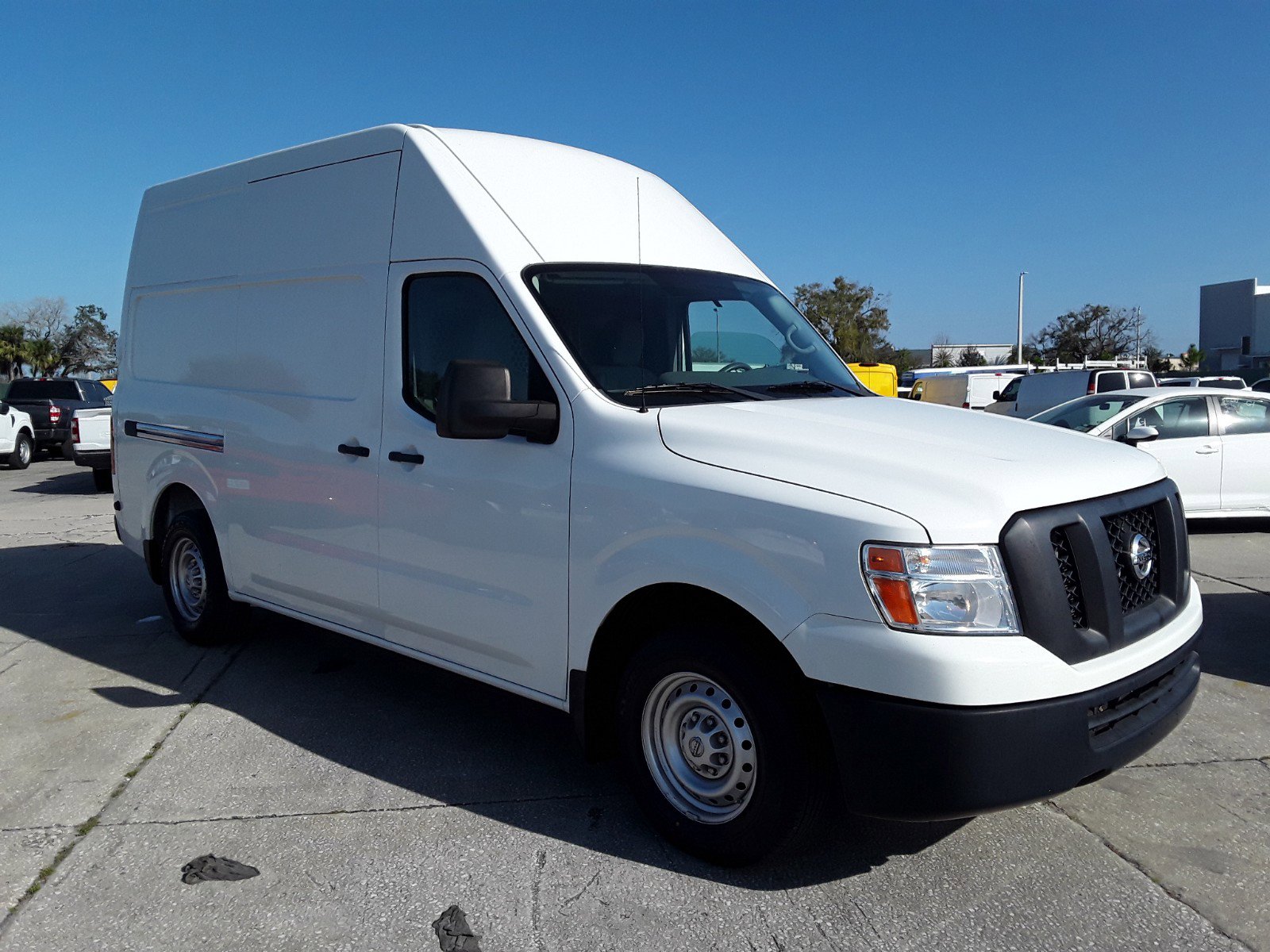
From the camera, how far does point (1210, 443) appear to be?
10.2 meters

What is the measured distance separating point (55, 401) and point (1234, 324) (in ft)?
258

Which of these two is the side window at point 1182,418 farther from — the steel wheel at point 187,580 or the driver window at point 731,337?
the steel wheel at point 187,580

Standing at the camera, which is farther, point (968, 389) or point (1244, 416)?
point (968, 389)

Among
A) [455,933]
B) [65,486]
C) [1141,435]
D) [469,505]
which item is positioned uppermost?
[1141,435]

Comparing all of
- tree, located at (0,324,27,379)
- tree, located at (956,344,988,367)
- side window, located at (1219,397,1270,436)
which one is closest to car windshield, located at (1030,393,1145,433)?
side window, located at (1219,397,1270,436)

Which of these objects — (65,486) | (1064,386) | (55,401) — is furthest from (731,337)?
(55,401)

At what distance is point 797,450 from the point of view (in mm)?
3281

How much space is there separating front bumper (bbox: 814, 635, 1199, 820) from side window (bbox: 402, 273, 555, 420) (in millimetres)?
1659

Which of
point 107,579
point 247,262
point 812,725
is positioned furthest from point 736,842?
point 107,579

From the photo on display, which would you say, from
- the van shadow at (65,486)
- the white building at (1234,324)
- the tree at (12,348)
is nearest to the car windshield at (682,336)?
the van shadow at (65,486)

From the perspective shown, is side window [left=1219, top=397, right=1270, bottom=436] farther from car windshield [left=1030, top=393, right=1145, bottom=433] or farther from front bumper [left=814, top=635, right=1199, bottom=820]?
front bumper [left=814, top=635, right=1199, bottom=820]

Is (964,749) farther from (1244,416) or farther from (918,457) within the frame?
(1244,416)

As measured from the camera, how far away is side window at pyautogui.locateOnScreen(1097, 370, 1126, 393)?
61.4ft

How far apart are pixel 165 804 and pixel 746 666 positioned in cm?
243
